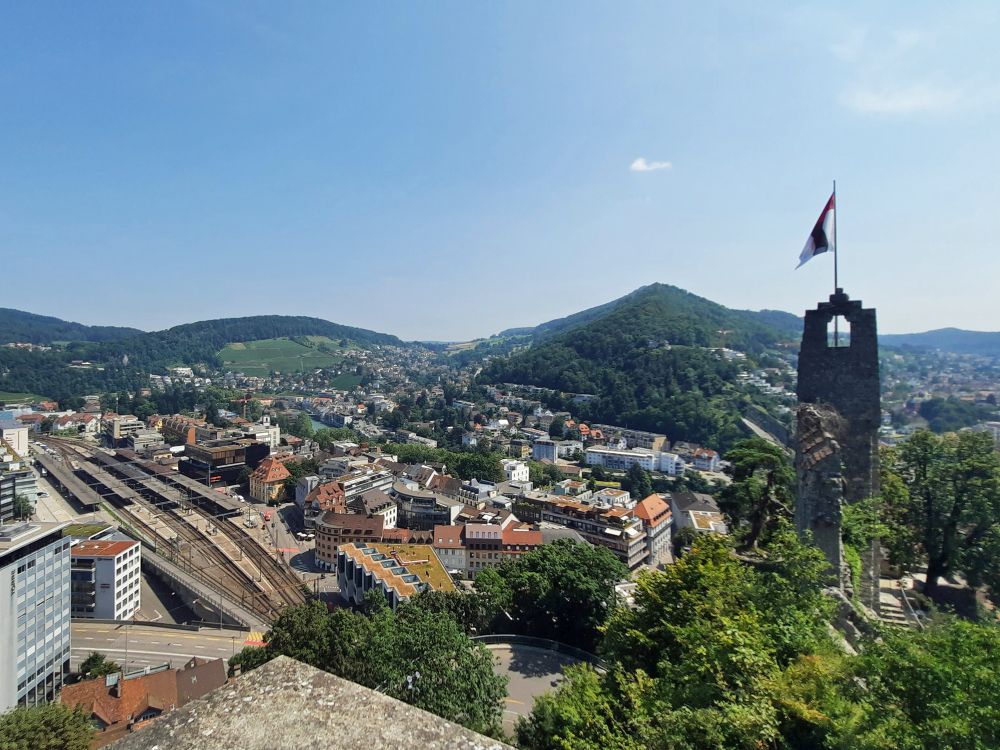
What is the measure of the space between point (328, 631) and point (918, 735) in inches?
626

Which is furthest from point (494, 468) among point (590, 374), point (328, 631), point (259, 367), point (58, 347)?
point (58, 347)

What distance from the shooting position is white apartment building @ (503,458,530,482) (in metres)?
62.2

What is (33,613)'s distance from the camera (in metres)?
23.3

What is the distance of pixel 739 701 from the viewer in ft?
20.1

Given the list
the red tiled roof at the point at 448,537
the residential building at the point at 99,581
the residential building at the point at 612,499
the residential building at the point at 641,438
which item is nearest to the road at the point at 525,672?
the red tiled roof at the point at 448,537

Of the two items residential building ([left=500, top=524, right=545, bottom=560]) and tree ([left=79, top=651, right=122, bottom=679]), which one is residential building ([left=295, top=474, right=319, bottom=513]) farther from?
tree ([left=79, top=651, right=122, bottom=679])

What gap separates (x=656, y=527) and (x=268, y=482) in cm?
4031

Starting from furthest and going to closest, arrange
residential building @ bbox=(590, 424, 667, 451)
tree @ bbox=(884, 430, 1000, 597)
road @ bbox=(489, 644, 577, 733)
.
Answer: residential building @ bbox=(590, 424, 667, 451) → road @ bbox=(489, 644, 577, 733) → tree @ bbox=(884, 430, 1000, 597)

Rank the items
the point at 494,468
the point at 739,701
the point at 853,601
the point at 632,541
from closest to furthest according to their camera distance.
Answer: the point at 739,701
the point at 853,601
the point at 632,541
the point at 494,468

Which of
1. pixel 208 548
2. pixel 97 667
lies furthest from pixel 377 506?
pixel 97 667

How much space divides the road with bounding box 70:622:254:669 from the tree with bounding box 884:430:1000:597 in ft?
95.7

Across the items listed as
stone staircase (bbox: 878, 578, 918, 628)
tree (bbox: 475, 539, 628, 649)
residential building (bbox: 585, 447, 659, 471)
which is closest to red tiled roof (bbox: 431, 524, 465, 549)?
tree (bbox: 475, 539, 628, 649)

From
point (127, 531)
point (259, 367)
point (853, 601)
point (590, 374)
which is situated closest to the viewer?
point (853, 601)

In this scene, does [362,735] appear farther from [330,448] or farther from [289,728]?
[330,448]
